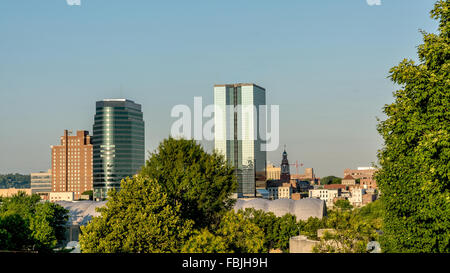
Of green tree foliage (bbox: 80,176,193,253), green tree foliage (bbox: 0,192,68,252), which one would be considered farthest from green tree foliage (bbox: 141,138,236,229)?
green tree foliage (bbox: 0,192,68,252)

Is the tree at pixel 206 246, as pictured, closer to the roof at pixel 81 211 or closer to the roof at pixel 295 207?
the roof at pixel 295 207

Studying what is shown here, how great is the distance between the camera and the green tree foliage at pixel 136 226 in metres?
41.7

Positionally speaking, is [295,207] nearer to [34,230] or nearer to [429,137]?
[34,230]

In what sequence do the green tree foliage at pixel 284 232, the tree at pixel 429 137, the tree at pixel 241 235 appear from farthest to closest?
the green tree foliage at pixel 284 232
the tree at pixel 241 235
the tree at pixel 429 137

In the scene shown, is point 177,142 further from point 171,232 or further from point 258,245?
point 258,245

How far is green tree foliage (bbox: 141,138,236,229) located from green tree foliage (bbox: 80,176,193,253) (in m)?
8.19

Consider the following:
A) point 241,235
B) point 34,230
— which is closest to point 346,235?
point 241,235

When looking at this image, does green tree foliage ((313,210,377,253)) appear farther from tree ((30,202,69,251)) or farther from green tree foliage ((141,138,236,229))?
tree ((30,202,69,251))

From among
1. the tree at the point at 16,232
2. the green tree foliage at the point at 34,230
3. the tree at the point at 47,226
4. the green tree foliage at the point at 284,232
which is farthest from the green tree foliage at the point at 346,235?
the green tree foliage at the point at 284,232

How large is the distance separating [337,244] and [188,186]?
70.2 ft

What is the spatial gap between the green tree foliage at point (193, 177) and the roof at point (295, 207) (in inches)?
2689

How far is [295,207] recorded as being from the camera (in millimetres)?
134750

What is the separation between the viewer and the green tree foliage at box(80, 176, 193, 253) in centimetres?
4172

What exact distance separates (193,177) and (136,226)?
572 inches
